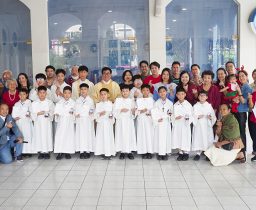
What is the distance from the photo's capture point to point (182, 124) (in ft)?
21.2

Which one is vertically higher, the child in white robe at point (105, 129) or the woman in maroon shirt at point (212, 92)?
the woman in maroon shirt at point (212, 92)

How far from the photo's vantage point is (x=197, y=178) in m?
5.31

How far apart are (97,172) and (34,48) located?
15.0ft

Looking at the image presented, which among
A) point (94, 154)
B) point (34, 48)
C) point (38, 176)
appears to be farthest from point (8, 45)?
point (38, 176)

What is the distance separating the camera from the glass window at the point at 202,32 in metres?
9.41

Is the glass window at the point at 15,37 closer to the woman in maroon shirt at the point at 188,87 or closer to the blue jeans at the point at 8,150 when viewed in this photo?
the blue jeans at the point at 8,150

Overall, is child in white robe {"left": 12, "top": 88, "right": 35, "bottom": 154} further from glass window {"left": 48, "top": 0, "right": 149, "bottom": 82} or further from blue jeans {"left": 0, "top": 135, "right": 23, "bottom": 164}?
glass window {"left": 48, "top": 0, "right": 149, "bottom": 82}

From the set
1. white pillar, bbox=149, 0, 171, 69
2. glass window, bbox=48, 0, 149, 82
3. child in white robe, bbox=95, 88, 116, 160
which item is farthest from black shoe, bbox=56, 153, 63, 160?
white pillar, bbox=149, 0, 171, 69

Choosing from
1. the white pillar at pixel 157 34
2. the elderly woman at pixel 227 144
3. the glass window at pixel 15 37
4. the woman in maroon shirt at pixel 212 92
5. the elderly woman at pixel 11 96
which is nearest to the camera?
the elderly woman at pixel 227 144

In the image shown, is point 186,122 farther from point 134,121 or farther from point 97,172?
point 97,172

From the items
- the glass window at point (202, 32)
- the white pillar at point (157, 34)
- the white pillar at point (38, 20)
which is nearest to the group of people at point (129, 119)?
the white pillar at point (157, 34)

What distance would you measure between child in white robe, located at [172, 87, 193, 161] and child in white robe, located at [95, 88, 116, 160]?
41.5 inches

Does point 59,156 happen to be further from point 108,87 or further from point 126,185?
point 126,185

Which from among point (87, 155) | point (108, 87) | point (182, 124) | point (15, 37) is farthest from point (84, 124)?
point (15, 37)
